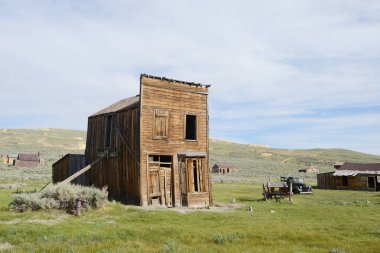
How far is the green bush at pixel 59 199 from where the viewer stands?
18281mm

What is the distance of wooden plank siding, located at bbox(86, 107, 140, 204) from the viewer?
23062mm

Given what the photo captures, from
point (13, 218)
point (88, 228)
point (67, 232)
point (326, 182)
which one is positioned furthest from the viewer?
point (326, 182)

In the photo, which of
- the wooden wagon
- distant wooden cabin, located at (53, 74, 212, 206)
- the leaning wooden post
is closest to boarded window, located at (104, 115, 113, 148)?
distant wooden cabin, located at (53, 74, 212, 206)

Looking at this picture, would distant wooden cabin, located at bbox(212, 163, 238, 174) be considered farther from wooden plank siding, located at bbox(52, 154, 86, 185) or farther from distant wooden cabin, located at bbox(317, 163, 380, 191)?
wooden plank siding, located at bbox(52, 154, 86, 185)

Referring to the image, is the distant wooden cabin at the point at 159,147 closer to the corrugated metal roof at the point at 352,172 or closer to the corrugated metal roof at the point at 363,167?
the corrugated metal roof at the point at 352,172

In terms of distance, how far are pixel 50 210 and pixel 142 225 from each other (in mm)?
5461

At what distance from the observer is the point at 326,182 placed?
4953 cm

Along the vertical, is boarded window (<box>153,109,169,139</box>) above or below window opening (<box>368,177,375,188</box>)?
above

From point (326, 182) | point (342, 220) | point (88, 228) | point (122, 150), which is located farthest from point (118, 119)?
point (326, 182)

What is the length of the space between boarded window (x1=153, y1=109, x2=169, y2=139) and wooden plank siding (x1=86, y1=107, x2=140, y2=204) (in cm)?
112

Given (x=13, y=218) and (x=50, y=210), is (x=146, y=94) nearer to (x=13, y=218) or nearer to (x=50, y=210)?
(x=50, y=210)

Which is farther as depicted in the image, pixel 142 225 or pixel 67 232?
pixel 142 225

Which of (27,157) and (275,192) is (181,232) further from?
(27,157)

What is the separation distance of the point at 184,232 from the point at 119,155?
11869mm
